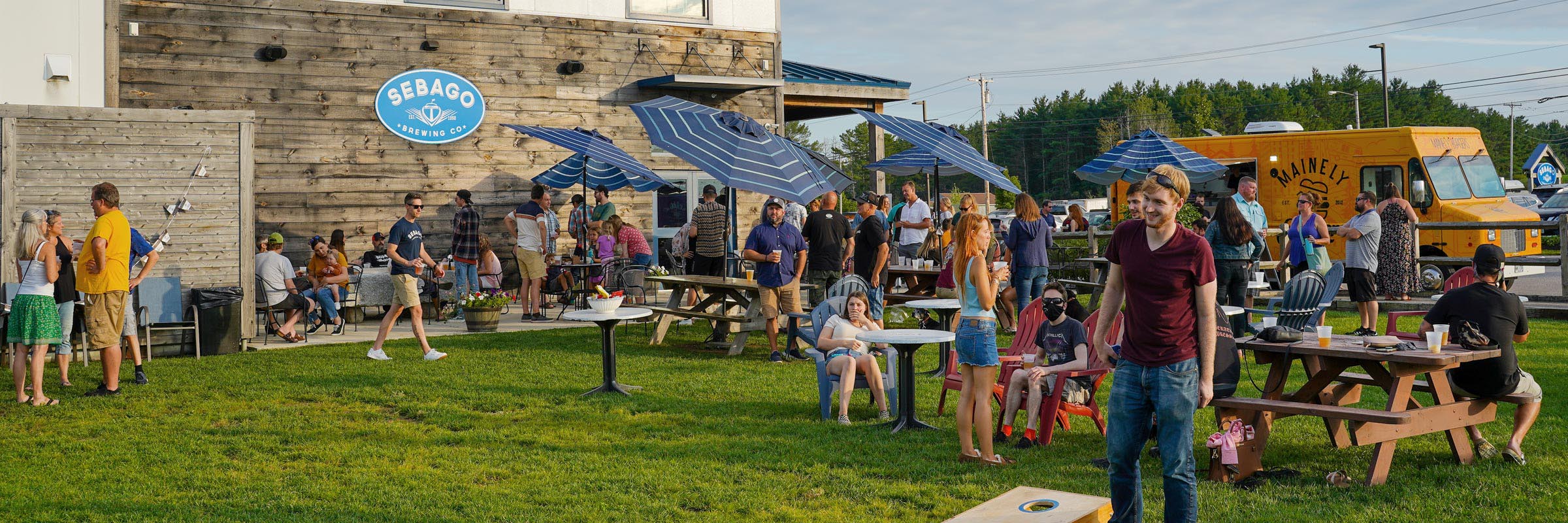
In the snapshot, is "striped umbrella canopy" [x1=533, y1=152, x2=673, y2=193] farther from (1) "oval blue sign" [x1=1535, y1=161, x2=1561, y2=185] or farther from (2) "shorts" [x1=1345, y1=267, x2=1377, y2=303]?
(1) "oval blue sign" [x1=1535, y1=161, x2=1561, y2=185]

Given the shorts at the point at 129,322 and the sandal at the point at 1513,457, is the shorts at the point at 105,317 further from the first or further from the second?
the sandal at the point at 1513,457

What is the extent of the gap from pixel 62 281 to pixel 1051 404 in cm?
706

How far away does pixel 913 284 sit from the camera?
1380 cm

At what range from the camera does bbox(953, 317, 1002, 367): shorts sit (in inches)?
251

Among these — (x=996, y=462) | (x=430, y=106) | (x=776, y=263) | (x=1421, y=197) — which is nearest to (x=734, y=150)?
(x=776, y=263)

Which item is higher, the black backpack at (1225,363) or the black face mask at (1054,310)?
the black face mask at (1054,310)

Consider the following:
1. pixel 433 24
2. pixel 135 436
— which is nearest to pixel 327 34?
pixel 433 24

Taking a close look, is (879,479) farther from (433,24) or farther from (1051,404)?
(433,24)

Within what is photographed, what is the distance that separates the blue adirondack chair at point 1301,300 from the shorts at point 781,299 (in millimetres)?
3759

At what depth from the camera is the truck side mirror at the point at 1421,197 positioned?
15422 mm

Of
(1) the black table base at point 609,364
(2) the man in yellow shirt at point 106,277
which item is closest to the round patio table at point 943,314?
(1) the black table base at point 609,364

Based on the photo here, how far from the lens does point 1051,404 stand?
23.0 feet

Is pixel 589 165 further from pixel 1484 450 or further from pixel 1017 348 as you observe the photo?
pixel 1484 450

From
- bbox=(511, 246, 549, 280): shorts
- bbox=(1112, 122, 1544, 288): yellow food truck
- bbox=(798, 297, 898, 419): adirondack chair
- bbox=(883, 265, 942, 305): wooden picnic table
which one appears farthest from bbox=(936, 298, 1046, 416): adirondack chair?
bbox=(1112, 122, 1544, 288): yellow food truck
